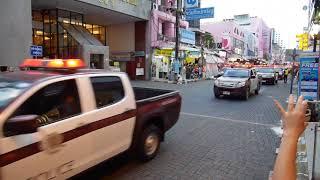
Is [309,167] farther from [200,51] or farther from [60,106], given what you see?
[200,51]

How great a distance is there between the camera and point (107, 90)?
5477mm

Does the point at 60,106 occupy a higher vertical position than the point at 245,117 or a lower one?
higher

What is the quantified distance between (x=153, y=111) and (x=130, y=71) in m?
30.7

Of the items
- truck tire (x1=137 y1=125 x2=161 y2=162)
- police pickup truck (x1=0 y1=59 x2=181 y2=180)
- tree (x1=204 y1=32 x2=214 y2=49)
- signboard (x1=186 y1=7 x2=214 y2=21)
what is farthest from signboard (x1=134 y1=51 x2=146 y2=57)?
police pickup truck (x1=0 y1=59 x2=181 y2=180)

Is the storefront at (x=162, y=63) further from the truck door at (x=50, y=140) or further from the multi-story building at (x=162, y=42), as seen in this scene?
the truck door at (x=50, y=140)

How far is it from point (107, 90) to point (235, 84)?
42.2 ft

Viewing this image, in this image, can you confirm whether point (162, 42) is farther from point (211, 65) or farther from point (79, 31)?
point (211, 65)

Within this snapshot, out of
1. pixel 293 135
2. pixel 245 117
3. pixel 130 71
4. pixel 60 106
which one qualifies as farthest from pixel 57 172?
pixel 130 71

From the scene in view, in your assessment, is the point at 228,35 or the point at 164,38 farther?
the point at 228,35

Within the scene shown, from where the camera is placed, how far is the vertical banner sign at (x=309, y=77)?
14594 mm

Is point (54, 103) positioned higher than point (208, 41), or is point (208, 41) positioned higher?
point (208, 41)

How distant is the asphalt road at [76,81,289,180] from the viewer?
595 cm

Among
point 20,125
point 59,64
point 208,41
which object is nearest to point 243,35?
point 208,41

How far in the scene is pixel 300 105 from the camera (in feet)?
5.89
